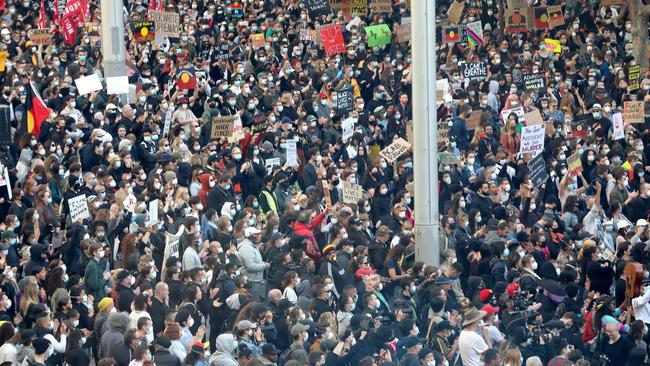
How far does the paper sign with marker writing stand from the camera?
Result: 1049 inches

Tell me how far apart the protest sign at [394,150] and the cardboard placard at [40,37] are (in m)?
7.89

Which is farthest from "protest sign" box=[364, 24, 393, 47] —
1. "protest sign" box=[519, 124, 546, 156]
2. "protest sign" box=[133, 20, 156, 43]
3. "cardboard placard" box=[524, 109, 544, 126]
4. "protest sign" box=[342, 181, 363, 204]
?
"protest sign" box=[342, 181, 363, 204]

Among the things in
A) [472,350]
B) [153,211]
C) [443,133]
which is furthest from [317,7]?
[472,350]

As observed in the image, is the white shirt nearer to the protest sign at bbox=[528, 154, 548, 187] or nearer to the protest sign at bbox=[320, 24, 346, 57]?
the protest sign at bbox=[528, 154, 548, 187]

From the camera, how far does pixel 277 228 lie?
21.4m

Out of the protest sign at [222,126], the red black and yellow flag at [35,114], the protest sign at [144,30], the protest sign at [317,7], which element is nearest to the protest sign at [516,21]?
the protest sign at [317,7]

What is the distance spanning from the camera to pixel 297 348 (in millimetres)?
17125

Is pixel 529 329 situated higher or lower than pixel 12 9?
lower

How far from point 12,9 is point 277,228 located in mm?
13940

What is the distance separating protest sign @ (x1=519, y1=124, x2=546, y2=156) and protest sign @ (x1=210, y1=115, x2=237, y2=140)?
14.3ft

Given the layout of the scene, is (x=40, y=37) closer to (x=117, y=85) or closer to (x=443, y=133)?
(x=117, y=85)

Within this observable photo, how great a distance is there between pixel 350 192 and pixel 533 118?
188 inches

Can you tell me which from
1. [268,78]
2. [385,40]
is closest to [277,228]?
[268,78]

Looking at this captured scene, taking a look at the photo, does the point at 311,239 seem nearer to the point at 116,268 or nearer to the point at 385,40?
the point at 116,268
